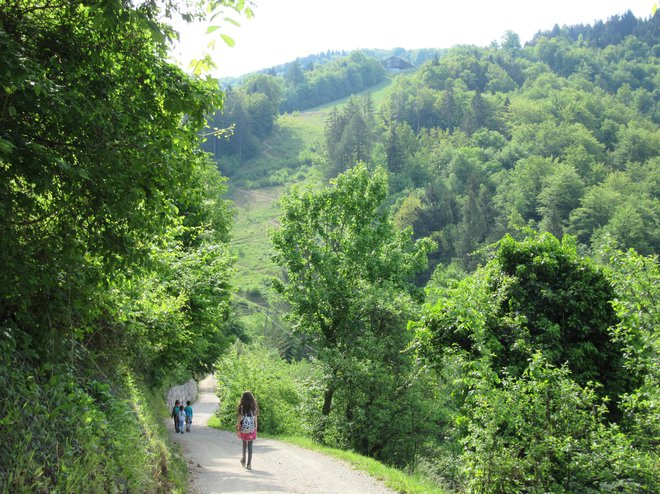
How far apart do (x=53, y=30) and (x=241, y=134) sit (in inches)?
6774

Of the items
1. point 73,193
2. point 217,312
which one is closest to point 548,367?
point 73,193

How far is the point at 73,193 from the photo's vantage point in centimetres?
613

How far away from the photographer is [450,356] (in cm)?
1405

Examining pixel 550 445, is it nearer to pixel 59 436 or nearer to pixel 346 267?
pixel 59 436

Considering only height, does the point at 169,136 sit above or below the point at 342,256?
above

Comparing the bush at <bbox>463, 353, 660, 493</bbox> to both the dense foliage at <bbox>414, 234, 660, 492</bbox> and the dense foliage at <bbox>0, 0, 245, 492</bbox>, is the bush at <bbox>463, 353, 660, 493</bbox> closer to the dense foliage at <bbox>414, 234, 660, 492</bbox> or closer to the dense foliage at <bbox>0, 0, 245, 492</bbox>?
the dense foliage at <bbox>414, 234, 660, 492</bbox>

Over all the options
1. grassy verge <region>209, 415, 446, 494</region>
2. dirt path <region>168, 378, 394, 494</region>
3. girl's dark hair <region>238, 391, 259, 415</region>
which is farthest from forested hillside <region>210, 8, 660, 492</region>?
girl's dark hair <region>238, 391, 259, 415</region>

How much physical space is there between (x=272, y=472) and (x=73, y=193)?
31.6 feet

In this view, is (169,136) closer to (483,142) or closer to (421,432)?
(421,432)

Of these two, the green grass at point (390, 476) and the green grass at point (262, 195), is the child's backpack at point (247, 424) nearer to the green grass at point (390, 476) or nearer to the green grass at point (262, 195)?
the green grass at point (390, 476)

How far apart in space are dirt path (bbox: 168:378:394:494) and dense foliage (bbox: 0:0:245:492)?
4965 millimetres

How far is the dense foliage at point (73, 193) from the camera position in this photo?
18.2 feet

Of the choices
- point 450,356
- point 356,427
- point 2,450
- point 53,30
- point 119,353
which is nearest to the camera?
point 2,450

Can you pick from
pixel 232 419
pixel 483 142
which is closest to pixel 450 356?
pixel 232 419
